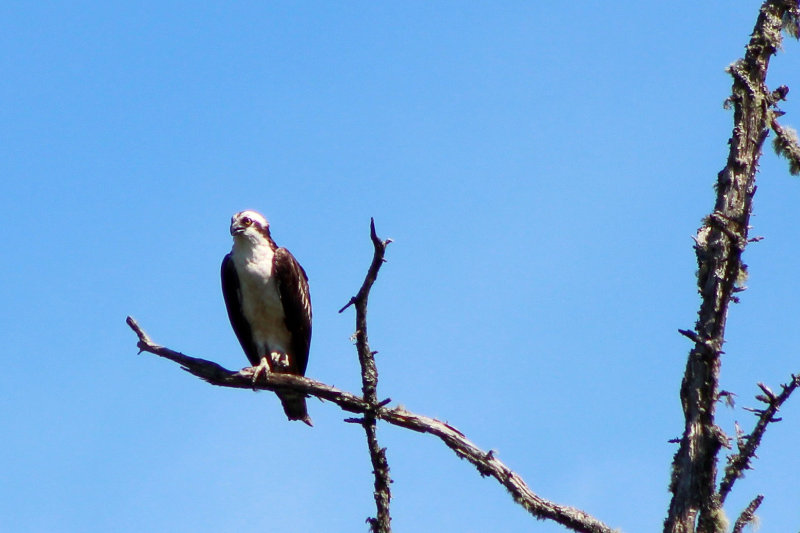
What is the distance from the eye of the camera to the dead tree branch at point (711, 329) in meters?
4.20

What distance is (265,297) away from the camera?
767cm

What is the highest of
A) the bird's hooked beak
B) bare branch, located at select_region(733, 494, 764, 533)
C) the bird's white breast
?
the bird's hooked beak

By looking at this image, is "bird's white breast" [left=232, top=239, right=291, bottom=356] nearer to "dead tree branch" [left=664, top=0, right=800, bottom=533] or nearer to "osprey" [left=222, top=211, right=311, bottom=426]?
"osprey" [left=222, top=211, right=311, bottom=426]

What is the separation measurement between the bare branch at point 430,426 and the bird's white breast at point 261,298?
1517 millimetres

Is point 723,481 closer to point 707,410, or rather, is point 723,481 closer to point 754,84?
A: point 707,410

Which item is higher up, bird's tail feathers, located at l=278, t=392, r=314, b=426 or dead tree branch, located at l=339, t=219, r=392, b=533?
bird's tail feathers, located at l=278, t=392, r=314, b=426

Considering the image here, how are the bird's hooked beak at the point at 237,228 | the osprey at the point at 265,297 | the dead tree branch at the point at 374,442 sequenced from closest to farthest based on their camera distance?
the dead tree branch at the point at 374,442
the osprey at the point at 265,297
the bird's hooked beak at the point at 237,228

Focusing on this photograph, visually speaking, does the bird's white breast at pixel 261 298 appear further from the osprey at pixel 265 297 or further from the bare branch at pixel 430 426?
the bare branch at pixel 430 426

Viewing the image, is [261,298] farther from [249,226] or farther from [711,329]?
[711,329]

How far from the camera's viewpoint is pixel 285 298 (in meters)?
7.64

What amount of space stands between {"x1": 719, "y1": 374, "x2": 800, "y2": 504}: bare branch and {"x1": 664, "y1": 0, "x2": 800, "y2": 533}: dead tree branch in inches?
2.7

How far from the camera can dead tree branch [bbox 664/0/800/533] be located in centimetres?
420

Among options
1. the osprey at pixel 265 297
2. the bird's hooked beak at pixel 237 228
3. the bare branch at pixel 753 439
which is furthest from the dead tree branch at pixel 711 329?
the bird's hooked beak at pixel 237 228

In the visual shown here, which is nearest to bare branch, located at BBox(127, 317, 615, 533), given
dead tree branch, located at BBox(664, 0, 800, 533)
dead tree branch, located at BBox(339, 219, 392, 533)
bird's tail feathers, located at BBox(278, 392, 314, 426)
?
dead tree branch, located at BBox(339, 219, 392, 533)
